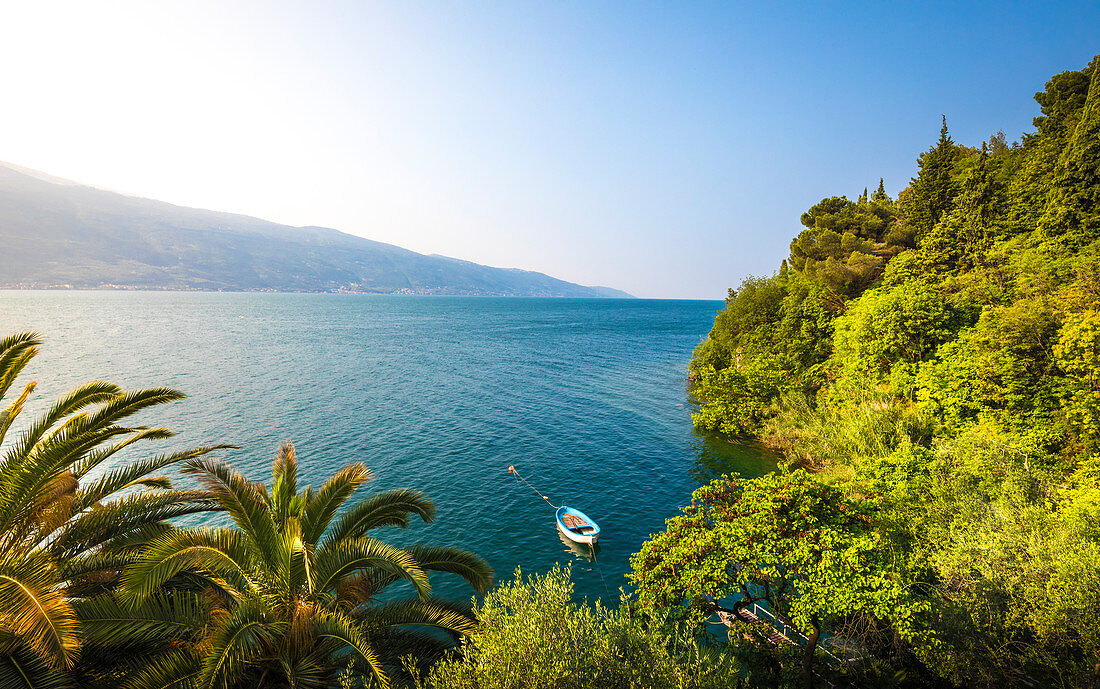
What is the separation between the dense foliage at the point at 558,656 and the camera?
27.2ft

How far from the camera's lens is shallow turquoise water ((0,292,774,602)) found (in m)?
25.3

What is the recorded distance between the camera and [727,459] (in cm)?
3334

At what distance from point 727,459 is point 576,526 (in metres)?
16.3

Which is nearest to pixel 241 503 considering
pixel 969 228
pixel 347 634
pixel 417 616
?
pixel 347 634

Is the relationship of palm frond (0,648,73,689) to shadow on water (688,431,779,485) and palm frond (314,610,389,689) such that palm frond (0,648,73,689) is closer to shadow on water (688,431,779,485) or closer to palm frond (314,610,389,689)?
palm frond (314,610,389,689)

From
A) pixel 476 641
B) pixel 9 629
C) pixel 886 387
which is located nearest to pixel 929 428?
pixel 886 387

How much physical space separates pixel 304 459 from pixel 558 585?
2838 centimetres

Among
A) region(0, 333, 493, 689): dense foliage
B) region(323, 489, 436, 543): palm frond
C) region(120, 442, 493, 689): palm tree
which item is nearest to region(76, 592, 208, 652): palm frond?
region(0, 333, 493, 689): dense foliage

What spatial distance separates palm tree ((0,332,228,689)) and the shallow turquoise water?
13.6m

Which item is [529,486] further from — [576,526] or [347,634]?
[347,634]

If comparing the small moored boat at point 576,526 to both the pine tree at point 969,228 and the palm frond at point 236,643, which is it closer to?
the palm frond at point 236,643

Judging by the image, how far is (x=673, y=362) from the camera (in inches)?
2997

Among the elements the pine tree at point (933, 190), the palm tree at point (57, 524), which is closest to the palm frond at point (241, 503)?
the palm tree at point (57, 524)

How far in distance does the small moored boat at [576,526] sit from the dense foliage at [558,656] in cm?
1277
